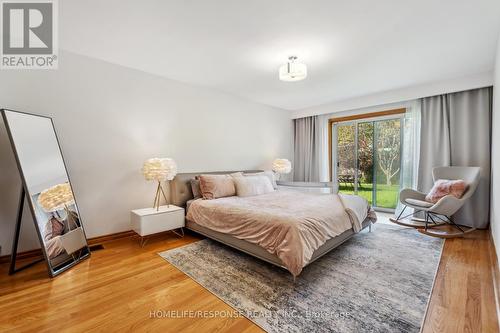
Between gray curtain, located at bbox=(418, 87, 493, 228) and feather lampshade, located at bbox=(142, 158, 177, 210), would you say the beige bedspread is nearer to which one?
feather lampshade, located at bbox=(142, 158, 177, 210)

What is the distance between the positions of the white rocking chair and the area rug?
50cm

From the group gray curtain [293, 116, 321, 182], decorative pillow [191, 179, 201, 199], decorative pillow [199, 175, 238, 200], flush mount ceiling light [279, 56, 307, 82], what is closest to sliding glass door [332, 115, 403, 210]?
gray curtain [293, 116, 321, 182]

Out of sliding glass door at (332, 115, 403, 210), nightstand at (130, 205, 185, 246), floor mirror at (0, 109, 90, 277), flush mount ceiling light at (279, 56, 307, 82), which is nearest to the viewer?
floor mirror at (0, 109, 90, 277)

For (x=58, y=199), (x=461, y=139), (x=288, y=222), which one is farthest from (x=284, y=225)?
(x=461, y=139)

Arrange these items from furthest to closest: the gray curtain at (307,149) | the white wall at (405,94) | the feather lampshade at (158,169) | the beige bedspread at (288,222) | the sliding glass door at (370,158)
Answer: the gray curtain at (307,149) → the sliding glass door at (370,158) → the white wall at (405,94) → the feather lampshade at (158,169) → the beige bedspread at (288,222)

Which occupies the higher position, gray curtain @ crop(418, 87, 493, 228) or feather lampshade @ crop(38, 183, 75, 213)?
gray curtain @ crop(418, 87, 493, 228)

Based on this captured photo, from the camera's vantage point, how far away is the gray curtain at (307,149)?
5.41 metres

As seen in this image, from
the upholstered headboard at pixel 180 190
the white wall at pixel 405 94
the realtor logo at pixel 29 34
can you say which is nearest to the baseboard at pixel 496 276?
the white wall at pixel 405 94

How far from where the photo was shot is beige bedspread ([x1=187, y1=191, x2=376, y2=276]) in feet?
6.22

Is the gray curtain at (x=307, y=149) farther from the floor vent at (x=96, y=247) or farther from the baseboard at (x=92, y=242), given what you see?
the floor vent at (x=96, y=247)

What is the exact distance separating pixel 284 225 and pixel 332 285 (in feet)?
2.20

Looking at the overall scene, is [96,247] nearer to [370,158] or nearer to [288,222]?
[288,222]

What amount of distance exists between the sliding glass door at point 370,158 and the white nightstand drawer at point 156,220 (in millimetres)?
3891

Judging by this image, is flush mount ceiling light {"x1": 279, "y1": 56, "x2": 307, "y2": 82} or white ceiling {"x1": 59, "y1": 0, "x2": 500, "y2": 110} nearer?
white ceiling {"x1": 59, "y1": 0, "x2": 500, "y2": 110}
